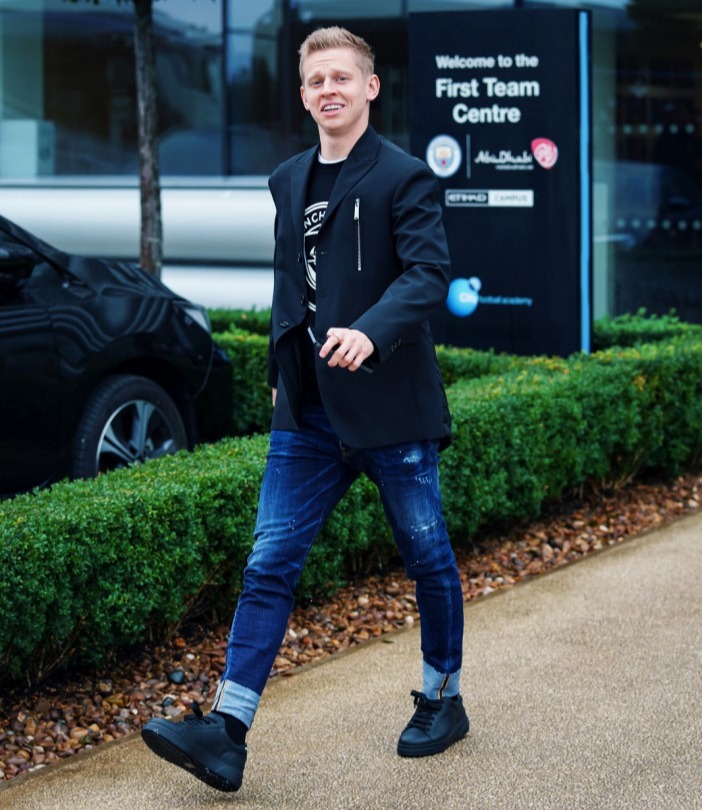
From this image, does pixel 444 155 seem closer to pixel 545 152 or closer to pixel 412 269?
pixel 545 152

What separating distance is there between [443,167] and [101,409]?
3.28 metres

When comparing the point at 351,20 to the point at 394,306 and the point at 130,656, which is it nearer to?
the point at 130,656

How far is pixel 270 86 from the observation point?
13086 millimetres

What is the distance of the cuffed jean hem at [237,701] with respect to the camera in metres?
3.76

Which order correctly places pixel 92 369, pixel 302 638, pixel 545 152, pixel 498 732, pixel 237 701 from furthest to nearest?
pixel 545 152 → pixel 92 369 → pixel 302 638 → pixel 498 732 → pixel 237 701

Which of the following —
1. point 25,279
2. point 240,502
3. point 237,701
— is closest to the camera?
point 237,701

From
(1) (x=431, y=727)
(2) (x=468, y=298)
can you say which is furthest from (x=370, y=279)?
(2) (x=468, y=298)

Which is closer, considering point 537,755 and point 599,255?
point 537,755

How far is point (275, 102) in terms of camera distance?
42.9 feet

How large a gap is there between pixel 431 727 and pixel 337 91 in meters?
1.73

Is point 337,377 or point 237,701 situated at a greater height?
point 337,377

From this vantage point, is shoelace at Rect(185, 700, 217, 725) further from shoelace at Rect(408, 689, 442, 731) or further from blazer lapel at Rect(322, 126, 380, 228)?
blazer lapel at Rect(322, 126, 380, 228)

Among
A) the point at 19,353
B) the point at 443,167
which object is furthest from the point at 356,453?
the point at 443,167

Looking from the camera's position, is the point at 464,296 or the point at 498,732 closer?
the point at 498,732
